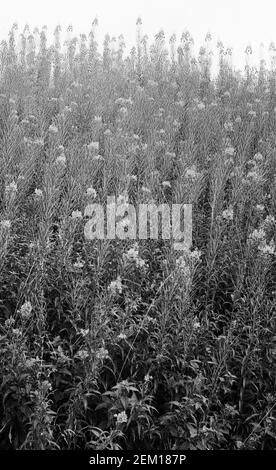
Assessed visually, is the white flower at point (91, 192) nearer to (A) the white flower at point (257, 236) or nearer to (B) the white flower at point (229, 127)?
(A) the white flower at point (257, 236)

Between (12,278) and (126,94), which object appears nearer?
(12,278)

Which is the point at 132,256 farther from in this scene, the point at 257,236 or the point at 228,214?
the point at 228,214

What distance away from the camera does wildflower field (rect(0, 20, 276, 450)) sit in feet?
9.38

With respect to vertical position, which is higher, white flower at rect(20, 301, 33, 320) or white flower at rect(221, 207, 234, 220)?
white flower at rect(221, 207, 234, 220)

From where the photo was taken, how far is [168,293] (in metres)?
3.51

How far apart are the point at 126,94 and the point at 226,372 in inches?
218

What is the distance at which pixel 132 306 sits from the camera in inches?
125

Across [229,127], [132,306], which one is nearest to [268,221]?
[132,306]

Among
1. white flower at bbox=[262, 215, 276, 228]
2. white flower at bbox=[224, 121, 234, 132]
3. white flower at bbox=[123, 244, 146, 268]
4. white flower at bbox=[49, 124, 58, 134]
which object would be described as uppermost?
white flower at bbox=[224, 121, 234, 132]

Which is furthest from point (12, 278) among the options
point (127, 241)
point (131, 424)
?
point (131, 424)

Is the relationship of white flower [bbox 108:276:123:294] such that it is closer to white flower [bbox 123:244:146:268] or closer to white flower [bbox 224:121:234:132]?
white flower [bbox 123:244:146:268]

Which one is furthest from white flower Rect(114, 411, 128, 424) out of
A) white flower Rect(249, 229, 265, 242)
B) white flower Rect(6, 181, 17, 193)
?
white flower Rect(6, 181, 17, 193)

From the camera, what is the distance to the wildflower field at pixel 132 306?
2858 millimetres
